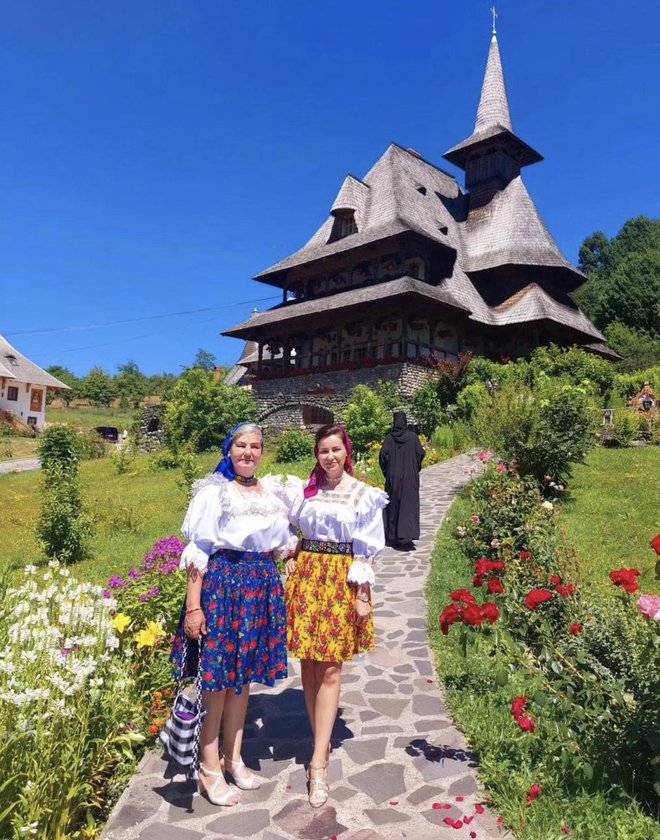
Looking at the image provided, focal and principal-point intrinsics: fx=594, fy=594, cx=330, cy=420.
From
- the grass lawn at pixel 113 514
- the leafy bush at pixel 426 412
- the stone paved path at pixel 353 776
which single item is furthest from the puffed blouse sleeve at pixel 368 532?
the leafy bush at pixel 426 412

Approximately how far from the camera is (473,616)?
309 cm

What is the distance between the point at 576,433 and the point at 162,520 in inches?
315

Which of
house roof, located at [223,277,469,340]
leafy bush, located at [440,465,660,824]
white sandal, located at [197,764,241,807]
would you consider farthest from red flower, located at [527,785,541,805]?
house roof, located at [223,277,469,340]

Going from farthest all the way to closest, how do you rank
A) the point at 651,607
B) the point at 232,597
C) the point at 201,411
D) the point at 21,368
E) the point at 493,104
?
the point at 21,368 → the point at 493,104 → the point at 201,411 → the point at 232,597 → the point at 651,607

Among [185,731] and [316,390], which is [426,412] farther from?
[185,731]

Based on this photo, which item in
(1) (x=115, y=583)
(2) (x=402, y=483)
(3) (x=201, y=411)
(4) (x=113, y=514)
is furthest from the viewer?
(3) (x=201, y=411)

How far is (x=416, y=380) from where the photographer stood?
2120 cm

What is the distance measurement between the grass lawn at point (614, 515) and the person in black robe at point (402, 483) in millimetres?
Result: 2232

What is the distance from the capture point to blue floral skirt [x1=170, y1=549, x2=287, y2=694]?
3020 millimetres

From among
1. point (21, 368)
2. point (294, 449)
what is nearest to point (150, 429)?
point (294, 449)

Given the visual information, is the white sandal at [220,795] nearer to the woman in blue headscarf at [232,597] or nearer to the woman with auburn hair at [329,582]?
the woman in blue headscarf at [232,597]

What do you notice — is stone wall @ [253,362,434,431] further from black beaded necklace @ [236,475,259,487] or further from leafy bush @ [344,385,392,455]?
black beaded necklace @ [236,475,259,487]

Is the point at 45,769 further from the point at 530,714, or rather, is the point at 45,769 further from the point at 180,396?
the point at 180,396

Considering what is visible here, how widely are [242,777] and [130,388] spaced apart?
56.3 meters
